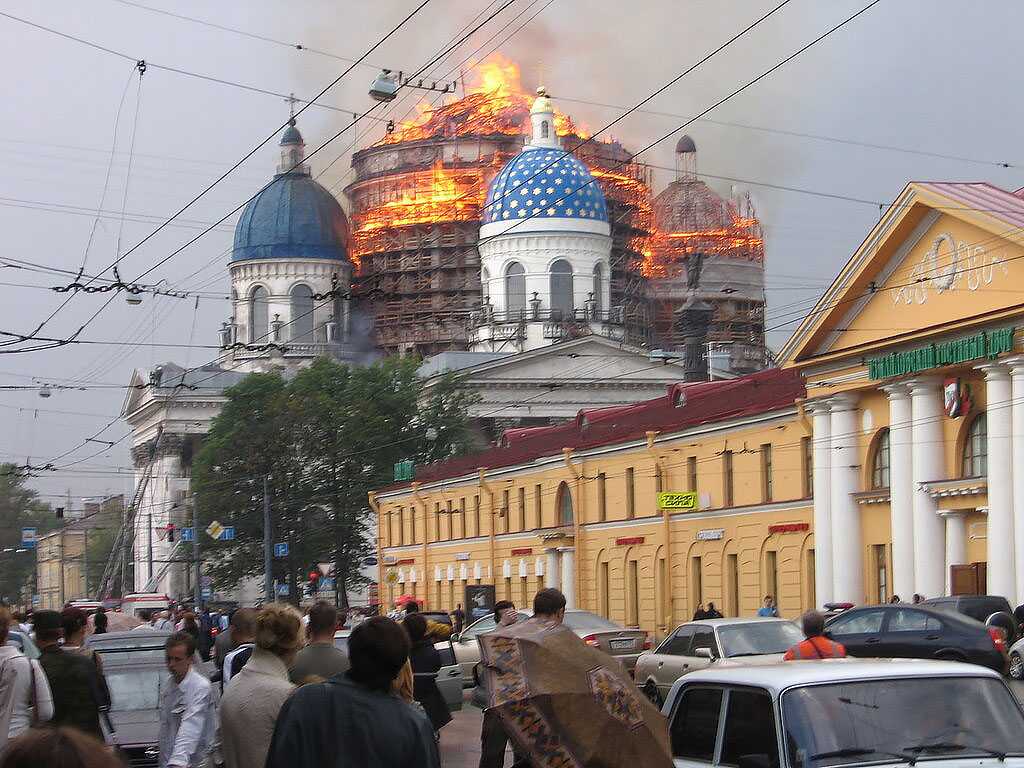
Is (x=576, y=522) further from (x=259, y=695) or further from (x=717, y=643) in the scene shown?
(x=259, y=695)

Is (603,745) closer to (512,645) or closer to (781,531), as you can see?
(512,645)

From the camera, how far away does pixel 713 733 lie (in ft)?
29.2

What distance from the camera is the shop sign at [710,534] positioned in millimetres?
45406

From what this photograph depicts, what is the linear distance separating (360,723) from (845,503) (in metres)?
35.9

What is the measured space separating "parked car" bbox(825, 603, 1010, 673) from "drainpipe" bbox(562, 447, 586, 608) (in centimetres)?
2866

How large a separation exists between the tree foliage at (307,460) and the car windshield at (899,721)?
6800 cm

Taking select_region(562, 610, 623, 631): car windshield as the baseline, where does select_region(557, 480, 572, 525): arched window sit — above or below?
above

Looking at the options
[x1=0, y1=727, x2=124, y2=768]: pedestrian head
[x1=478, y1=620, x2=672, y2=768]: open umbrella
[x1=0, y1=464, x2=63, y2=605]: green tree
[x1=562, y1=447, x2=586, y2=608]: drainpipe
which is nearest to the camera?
[x1=0, y1=727, x2=124, y2=768]: pedestrian head

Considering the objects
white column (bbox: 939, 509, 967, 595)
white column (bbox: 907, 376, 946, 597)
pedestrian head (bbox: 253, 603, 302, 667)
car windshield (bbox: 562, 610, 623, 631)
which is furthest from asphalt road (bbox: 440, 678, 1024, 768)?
white column (bbox: 907, 376, 946, 597)

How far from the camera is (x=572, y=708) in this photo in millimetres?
7918

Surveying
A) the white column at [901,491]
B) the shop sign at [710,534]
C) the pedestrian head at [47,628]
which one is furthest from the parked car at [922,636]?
the shop sign at [710,534]

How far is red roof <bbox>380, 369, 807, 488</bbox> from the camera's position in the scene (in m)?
45.4

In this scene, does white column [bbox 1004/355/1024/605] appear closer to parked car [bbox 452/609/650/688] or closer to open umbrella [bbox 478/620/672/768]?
parked car [bbox 452/609/650/688]

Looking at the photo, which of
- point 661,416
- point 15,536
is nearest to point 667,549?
point 661,416
